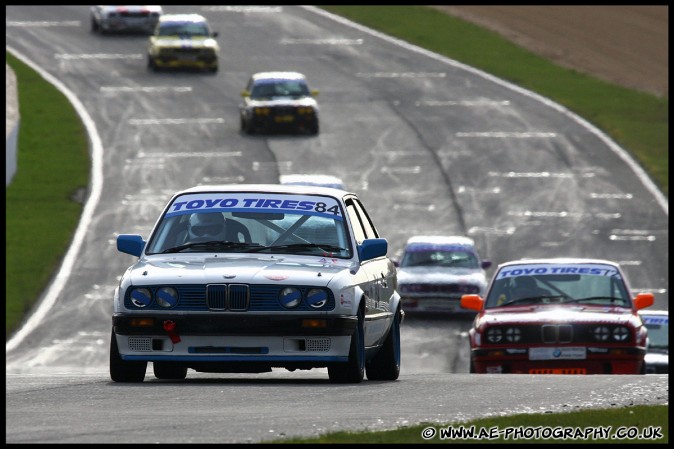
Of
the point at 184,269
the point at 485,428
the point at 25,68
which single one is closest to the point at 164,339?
the point at 184,269

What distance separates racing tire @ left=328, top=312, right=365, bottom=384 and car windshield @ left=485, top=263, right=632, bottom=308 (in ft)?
16.8

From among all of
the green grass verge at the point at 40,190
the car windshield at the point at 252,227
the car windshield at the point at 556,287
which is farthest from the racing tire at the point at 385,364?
the green grass verge at the point at 40,190

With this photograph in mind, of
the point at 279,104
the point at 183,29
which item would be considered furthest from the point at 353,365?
the point at 183,29

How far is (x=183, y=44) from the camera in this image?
5484cm

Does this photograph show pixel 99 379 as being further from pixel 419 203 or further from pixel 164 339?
pixel 419 203

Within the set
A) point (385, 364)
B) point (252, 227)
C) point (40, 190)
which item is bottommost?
point (40, 190)

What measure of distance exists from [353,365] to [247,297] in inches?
36.0

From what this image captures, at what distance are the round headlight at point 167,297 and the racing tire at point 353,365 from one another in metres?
1.19

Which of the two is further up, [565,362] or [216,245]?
[216,245]

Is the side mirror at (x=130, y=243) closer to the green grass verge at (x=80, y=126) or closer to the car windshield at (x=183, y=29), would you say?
the green grass verge at (x=80, y=126)

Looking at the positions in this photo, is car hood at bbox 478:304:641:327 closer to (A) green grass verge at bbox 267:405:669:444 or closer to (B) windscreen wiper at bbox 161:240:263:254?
(B) windscreen wiper at bbox 161:240:263:254

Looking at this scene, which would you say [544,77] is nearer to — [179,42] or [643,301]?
[179,42]

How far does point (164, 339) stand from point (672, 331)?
11.9 metres

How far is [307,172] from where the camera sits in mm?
42281
